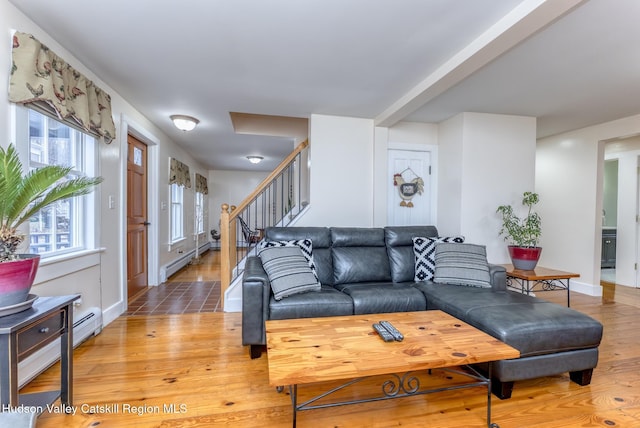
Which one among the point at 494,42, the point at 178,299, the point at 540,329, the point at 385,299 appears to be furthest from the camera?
Answer: the point at 178,299

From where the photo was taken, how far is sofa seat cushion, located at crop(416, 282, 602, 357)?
5.58 ft

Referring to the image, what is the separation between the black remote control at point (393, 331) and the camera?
1.53 metres

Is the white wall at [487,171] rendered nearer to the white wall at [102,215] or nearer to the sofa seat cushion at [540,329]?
the sofa seat cushion at [540,329]

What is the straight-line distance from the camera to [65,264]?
7.35 ft

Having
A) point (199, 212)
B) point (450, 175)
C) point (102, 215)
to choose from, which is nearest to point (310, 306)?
point (102, 215)

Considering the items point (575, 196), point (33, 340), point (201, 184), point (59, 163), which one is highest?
point (201, 184)

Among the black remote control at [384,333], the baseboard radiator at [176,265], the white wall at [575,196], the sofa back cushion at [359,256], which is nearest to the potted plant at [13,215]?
the black remote control at [384,333]

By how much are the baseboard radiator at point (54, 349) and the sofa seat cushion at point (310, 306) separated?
1.46m

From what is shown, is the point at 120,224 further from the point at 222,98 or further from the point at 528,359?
the point at 528,359

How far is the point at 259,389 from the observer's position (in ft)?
5.96

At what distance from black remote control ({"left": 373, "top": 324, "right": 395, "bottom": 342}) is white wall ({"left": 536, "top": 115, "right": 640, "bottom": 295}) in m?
4.11

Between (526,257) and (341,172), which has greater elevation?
(341,172)

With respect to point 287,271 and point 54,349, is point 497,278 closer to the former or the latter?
point 287,271

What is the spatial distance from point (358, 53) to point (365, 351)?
6.76 ft
